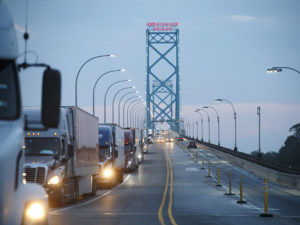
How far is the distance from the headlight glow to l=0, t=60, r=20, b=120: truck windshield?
0.85 metres

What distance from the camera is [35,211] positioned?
5.90 m

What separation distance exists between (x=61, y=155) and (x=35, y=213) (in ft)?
44.0

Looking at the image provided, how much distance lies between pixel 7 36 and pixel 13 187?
1.31 metres

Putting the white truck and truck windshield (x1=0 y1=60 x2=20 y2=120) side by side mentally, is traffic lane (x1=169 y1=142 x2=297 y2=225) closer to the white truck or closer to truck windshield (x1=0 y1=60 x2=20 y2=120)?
the white truck

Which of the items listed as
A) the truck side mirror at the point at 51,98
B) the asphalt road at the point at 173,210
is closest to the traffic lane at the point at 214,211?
the asphalt road at the point at 173,210

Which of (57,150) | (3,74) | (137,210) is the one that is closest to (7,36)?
(3,74)

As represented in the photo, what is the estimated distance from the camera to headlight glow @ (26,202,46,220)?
5801mm

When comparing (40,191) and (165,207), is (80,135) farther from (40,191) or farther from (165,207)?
(40,191)

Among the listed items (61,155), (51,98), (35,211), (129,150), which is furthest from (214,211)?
(129,150)

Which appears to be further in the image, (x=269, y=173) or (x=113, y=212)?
(x=269, y=173)

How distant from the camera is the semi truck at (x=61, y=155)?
59.8 feet

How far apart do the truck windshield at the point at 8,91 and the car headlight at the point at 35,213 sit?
843mm

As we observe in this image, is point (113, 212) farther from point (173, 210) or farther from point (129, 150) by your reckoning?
point (129, 150)

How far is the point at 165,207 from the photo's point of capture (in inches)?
875
